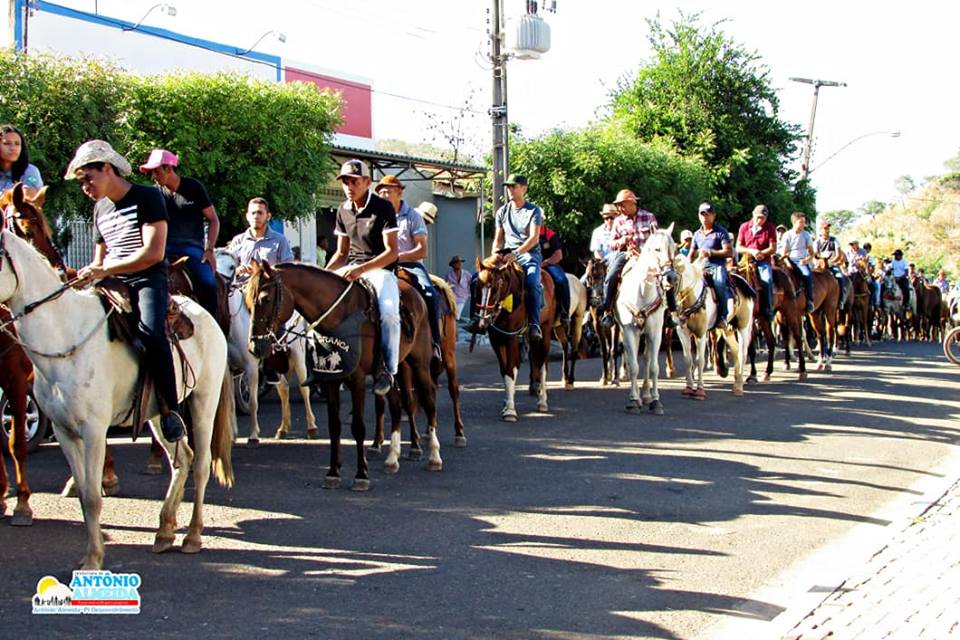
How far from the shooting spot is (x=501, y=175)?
74.7 feet

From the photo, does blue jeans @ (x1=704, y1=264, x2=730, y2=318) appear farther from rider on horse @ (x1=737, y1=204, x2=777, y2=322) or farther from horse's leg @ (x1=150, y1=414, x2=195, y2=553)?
horse's leg @ (x1=150, y1=414, x2=195, y2=553)

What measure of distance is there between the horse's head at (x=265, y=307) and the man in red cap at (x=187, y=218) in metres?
1.01

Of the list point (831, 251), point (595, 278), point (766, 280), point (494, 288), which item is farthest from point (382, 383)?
point (831, 251)

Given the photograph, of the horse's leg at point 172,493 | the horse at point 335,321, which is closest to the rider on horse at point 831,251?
the horse at point 335,321

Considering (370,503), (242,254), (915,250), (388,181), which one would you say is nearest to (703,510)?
(370,503)

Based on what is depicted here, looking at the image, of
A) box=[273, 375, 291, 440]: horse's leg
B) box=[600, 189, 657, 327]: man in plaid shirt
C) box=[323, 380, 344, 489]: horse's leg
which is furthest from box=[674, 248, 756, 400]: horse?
box=[323, 380, 344, 489]: horse's leg

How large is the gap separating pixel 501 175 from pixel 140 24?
11.7 m

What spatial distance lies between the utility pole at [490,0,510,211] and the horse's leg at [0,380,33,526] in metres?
14.9

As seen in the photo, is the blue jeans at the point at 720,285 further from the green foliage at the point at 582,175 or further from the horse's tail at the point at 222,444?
the green foliage at the point at 582,175

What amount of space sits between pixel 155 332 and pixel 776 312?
14190mm

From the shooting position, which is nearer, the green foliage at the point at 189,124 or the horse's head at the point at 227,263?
the horse's head at the point at 227,263

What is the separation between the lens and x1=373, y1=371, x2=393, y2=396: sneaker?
8.98 metres

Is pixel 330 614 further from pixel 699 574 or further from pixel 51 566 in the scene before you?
pixel 699 574

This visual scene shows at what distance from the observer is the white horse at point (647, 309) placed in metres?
13.8
